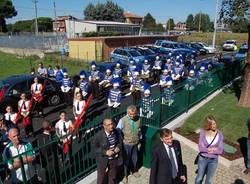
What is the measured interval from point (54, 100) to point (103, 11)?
Answer: 7587 centimetres

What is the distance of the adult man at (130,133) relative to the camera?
6384 millimetres

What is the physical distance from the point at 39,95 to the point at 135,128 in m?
6.85

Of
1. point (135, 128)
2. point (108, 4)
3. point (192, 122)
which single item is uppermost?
point (108, 4)

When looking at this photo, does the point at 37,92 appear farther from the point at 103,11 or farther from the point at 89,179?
the point at 103,11

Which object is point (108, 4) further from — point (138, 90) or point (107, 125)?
point (107, 125)

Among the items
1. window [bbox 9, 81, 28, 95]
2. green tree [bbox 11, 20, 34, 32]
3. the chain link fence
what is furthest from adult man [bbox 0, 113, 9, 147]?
green tree [bbox 11, 20, 34, 32]

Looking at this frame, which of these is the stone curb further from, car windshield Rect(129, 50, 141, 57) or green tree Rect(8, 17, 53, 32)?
green tree Rect(8, 17, 53, 32)

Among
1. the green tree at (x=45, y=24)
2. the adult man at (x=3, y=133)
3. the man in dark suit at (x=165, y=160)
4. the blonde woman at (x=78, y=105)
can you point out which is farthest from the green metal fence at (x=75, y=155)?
the green tree at (x=45, y=24)

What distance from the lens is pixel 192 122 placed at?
10609 millimetres

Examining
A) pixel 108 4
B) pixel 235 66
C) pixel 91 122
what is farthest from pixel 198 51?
pixel 108 4

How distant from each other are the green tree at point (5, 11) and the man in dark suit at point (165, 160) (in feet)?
297

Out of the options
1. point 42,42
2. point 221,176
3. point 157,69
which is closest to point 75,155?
point 221,176

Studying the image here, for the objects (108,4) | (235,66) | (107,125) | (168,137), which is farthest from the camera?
(108,4)

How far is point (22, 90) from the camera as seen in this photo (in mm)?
12609
